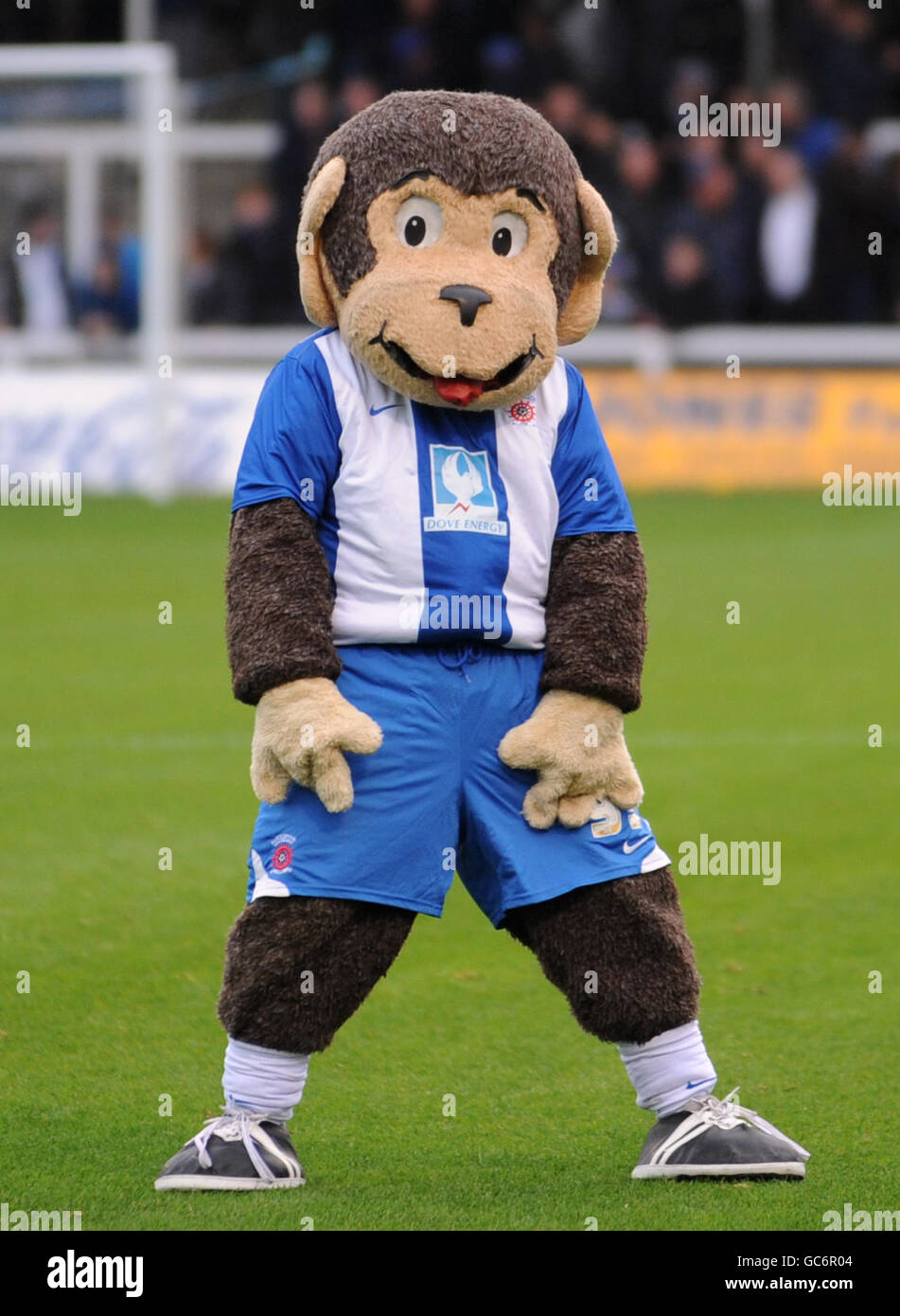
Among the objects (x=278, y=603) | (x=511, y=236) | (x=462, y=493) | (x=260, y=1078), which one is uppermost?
(x=511, y=236)

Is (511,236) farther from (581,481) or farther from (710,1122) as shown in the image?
(710,1122)

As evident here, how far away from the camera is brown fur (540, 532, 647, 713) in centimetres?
351

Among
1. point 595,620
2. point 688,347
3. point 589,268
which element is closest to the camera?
point 595,620

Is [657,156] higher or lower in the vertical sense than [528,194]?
higher

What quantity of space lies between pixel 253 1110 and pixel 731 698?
16.5 feet

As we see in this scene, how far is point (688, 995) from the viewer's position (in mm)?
3516

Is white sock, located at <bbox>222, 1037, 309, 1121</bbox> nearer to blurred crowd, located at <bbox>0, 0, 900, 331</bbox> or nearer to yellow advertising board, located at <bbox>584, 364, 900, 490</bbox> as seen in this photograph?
A: yellow advertising board, located at <bbox>584, 364, 900, 490</bbox>

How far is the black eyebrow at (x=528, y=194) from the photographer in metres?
3.52

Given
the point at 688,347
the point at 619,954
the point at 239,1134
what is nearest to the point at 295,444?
the point at 619,954

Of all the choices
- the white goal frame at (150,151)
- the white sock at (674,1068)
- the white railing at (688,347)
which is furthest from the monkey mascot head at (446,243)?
the white railing at (688,347)

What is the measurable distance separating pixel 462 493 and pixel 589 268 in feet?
1.69

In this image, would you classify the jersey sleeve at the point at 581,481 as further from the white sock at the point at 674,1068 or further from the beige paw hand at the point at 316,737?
the white sock at the point at 674,1068

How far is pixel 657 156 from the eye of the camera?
18297mm

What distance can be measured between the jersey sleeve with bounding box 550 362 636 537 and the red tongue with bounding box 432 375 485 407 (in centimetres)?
21
